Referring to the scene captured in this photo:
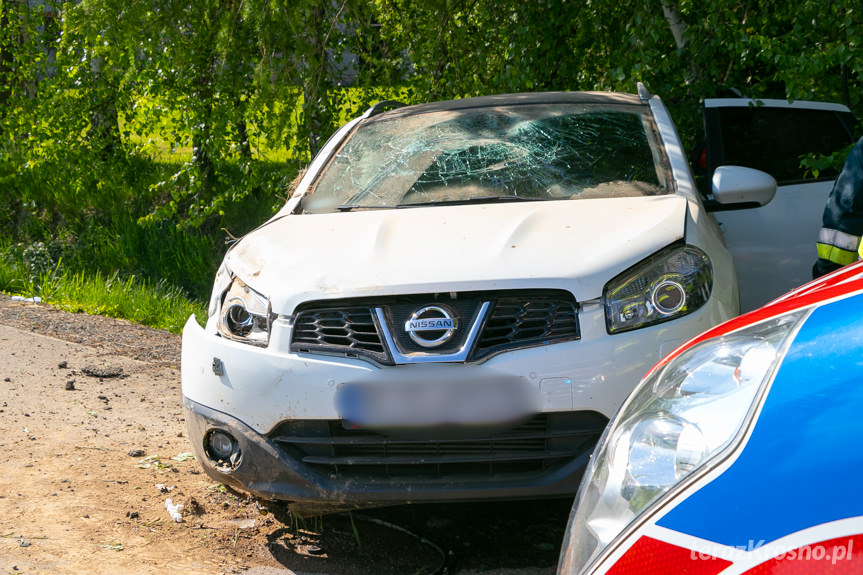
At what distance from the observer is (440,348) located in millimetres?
2908

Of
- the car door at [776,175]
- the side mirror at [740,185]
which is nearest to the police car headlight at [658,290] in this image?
the side mirror at [740,185]

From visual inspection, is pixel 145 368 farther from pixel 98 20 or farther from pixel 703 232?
pixel 703 232

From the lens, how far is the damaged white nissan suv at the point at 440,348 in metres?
2.87

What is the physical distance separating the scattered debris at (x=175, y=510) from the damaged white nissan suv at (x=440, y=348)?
513 mm

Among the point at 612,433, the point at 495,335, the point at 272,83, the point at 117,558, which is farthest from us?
the point at 272,83

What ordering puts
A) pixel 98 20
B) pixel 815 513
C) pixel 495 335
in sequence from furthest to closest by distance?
pixel 98 20, pixel 495 335, pixel 815 513

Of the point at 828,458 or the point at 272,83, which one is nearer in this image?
the point at 828,458

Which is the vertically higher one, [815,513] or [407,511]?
[815,513]

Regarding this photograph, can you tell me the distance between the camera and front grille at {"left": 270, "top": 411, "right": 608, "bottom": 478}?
2883 mm

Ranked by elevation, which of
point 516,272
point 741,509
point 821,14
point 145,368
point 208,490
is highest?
point 821,14

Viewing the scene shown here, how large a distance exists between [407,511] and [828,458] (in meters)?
2.68

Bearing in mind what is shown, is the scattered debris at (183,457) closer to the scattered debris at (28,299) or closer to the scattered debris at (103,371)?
the scattered debris at (103,371)

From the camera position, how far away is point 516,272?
9.66 ft

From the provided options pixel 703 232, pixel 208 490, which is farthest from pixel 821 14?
pixel 208 490
